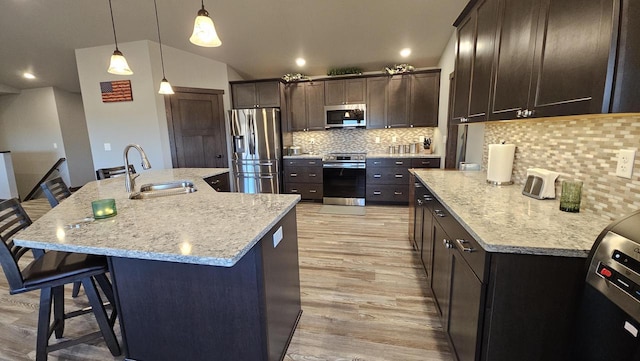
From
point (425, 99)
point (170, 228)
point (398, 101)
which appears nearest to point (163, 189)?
point (170, 228)

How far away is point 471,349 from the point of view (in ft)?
3.80

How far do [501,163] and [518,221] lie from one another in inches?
38.2

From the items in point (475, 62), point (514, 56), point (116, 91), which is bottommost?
point (514, 56)

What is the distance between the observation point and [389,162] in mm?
4375

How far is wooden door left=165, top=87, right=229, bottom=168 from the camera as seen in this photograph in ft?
13.8

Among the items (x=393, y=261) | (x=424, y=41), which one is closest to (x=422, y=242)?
(x=393, y=261)

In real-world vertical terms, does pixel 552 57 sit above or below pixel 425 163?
above

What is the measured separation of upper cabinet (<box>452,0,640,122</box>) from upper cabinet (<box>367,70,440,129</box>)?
2.27 metres

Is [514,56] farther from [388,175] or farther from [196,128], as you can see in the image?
[196,128]

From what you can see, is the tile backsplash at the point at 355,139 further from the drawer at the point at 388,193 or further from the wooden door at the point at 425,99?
the drawer at the point at 388,193

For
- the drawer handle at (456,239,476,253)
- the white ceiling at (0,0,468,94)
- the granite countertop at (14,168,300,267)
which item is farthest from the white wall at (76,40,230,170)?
the drawer handle at (456,239,476,253)

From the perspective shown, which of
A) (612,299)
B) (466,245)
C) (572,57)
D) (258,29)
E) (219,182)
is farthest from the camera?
(258,29)

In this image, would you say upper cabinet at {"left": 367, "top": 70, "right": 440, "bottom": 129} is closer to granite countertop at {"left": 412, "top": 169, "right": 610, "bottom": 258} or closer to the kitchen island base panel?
granite countertop at {"left": 412, "top": 169, "right": 610, "bottom": 258}

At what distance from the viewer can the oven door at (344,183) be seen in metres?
4.48
